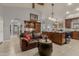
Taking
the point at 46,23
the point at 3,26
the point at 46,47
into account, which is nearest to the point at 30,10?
the point at 3,26

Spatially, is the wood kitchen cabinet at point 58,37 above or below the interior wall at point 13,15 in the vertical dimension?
below

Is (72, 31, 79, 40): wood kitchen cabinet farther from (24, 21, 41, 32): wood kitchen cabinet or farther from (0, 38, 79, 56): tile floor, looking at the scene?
(0, 38, 79, 56): tile floor

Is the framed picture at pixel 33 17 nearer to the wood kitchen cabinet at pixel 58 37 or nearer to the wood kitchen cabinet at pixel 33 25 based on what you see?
the wood kitchen cabinet at pixel 33 25

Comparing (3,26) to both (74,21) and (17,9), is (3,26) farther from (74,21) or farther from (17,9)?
(74,21)

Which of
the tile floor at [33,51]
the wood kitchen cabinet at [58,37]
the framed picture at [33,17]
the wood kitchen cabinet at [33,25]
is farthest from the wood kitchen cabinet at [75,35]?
the framed picture at [33,17]

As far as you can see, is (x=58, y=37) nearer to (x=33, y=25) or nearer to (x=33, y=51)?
(x=33, y=51)

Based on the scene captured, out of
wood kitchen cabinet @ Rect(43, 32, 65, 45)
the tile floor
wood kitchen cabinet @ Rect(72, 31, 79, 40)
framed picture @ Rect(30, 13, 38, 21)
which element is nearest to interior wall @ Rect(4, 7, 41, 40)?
framed picture @ Rect(30, 13, 38, 21)

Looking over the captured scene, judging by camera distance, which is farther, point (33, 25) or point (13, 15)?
point (33, 25)

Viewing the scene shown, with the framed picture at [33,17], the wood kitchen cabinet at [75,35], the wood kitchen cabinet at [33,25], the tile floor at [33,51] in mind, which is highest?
the framed picture at [33,17]

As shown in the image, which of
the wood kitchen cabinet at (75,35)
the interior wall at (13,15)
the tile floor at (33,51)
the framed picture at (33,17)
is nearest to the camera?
the tile floor at (33,51)

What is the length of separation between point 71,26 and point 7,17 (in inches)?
263

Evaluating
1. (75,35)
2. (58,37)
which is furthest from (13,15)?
(75,35)

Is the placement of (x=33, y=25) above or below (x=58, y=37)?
above

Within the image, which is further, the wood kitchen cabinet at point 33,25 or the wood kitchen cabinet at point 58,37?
the wood kitchen cabinet at point 33,25
